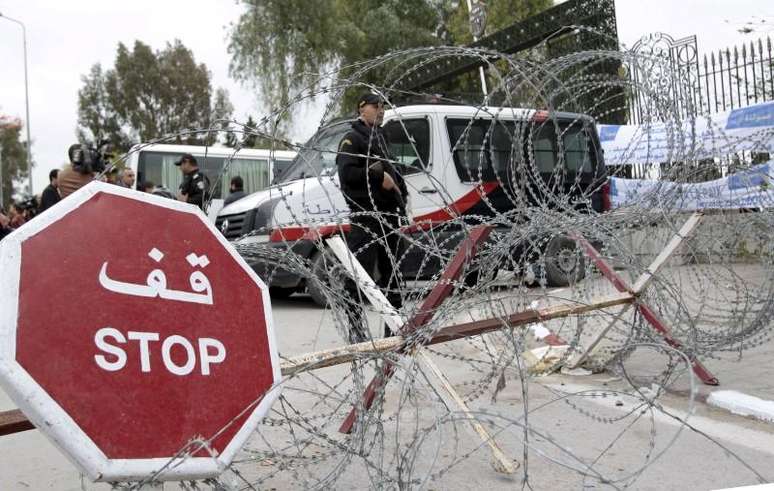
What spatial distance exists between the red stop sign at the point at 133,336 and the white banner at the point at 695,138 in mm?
2759

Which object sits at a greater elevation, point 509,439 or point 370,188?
point 370,188

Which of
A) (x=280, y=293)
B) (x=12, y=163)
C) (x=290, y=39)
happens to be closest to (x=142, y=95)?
(x=290, y=39)

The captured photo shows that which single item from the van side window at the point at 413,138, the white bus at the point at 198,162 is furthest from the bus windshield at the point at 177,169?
the van side window at the point at 413,138

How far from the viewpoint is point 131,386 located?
1.69 meters

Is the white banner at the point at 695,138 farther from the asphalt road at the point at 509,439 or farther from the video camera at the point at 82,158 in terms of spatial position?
the video camera at the point at 82,158

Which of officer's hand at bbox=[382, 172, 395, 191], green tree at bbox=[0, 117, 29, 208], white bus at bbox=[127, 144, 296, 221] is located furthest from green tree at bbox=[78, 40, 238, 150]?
officer's hand at bbox=[382, 172, 395, 191]

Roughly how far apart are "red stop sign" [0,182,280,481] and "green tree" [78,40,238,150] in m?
38.0

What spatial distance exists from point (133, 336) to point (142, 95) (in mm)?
40429

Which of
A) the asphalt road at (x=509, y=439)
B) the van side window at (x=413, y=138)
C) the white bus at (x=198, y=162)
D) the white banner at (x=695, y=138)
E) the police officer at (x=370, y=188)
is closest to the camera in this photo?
the asphalt road at (x=509, y=439)

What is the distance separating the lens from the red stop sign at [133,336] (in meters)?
1.58

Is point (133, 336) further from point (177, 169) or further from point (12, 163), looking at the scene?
point (12, 163)

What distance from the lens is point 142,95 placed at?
3934 cm

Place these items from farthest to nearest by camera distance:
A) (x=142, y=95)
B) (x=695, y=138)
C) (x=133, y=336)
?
(x=142, y=95) → (x=695, y=138) → (x=133, y=336)

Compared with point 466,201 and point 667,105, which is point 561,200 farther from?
point 466,201
